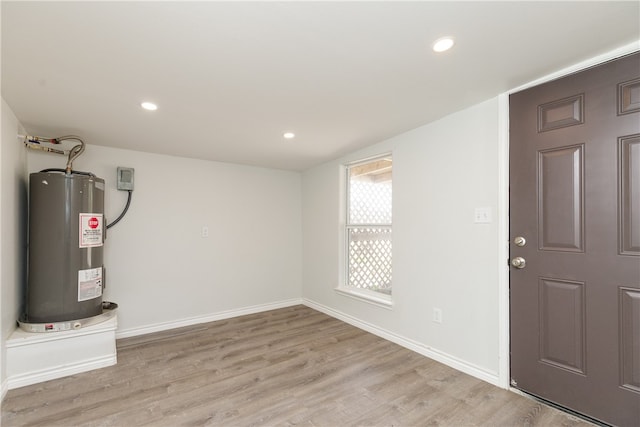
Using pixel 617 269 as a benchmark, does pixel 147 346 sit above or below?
below

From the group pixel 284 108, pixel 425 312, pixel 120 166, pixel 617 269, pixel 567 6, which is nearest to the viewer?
pixel 567 6

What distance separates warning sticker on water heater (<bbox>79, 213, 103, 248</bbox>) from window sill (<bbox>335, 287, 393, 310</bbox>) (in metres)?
2.66

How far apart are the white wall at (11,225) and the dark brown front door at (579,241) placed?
3.67 metres

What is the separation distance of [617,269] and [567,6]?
55.0 inches

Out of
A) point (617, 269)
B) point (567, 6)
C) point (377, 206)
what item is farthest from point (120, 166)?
point (617, 269)

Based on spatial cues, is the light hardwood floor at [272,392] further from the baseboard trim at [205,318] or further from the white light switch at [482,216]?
the white light switch at [482,216]

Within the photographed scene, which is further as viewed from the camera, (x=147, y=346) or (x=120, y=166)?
(x=120, y=166)

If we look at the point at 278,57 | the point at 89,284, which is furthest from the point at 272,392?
the point at 278,57

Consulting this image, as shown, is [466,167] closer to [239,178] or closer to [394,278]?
[394,278]

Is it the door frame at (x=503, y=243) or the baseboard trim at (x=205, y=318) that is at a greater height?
the door frame at (x=503, y=243)

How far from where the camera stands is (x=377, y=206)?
3.54m

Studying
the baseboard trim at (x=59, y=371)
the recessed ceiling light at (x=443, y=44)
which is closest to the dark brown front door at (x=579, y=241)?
the recessed ceiling light at (x=443, y=44)

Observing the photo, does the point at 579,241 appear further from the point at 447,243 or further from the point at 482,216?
the point at 447,243

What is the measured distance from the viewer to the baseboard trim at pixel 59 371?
2.14 m
